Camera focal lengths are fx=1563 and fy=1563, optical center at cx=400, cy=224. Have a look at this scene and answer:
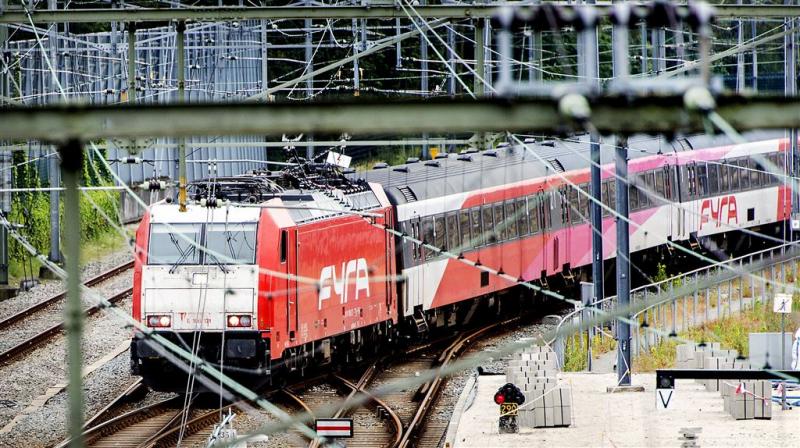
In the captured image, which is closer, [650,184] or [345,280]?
[345,280]

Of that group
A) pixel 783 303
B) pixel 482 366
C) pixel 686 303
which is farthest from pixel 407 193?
pixel 783 303

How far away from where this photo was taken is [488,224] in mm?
24625

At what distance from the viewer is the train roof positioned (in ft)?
75.4

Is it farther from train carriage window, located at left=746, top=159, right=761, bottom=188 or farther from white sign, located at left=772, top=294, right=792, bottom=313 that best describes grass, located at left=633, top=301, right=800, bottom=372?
train carriage window, located at left=746, top=159, right=761, bottom=188

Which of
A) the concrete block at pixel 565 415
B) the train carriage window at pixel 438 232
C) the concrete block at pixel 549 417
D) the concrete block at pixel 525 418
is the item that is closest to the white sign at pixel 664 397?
the concrete block at pixel 565 415

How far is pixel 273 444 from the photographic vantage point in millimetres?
16750

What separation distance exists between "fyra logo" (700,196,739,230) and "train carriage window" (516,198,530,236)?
549 centimetres

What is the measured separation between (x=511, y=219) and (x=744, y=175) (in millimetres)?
8059

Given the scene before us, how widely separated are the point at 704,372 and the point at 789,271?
50.7 feet

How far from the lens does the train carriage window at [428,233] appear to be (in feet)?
74.7

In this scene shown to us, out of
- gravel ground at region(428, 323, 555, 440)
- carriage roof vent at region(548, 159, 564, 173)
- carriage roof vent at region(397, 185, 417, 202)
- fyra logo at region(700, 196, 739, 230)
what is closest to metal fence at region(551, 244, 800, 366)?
gravel ground at region(428, 323, 555, 440)

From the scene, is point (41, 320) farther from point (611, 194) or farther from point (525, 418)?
point (525, 418)

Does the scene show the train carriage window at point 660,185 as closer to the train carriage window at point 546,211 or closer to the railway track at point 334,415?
the train carriage window at point 546,211

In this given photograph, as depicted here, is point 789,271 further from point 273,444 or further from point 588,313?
point 273,444
